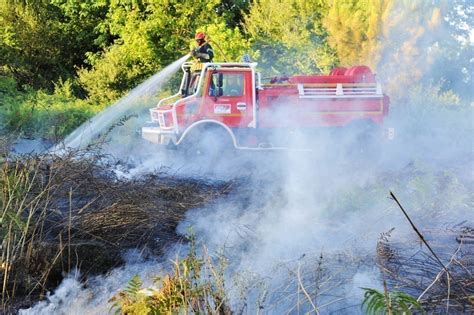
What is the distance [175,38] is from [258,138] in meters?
9.69

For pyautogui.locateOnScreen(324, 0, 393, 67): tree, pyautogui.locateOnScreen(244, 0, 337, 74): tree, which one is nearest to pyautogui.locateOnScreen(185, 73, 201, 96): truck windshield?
pyautogui.locateOnScreen(324, 0, 393, 67): tree

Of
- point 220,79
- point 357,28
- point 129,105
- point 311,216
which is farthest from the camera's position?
point 357,28

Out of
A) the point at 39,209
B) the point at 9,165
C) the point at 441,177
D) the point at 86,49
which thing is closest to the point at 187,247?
the point at 39,209

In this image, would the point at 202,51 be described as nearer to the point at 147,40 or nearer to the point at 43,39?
the point at 147,40

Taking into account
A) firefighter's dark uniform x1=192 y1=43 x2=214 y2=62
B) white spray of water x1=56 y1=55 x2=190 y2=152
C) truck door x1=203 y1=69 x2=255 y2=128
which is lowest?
white spray of water x1=56 y1=55 x2=190 y2=152

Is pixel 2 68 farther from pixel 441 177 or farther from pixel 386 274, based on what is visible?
pixel 386 274

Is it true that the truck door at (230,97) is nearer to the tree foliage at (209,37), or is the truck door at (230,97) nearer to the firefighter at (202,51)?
the firefighter at (202,51)

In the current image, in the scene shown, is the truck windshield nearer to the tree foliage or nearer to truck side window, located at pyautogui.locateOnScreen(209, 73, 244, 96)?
truck side window, located at pyautogui.locateOnScreen(209, 73, 244, 96)

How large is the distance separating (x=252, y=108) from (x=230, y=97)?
405 millimetres

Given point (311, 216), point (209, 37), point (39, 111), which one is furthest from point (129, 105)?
point (311, 216)

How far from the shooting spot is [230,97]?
9.38 meters

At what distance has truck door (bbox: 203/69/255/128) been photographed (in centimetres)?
931

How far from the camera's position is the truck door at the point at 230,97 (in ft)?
30.6

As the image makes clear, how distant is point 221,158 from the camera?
9453 mm
